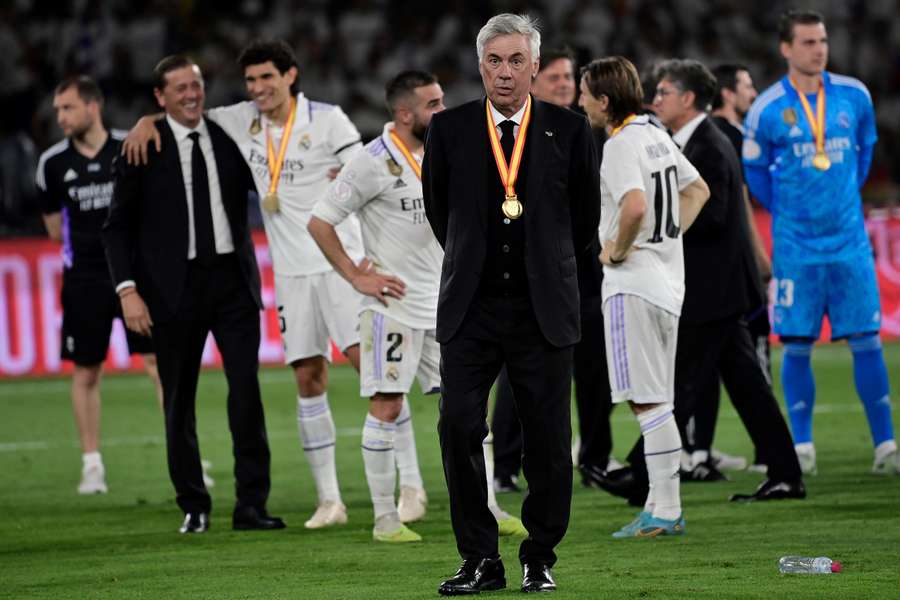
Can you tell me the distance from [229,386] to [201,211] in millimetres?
934

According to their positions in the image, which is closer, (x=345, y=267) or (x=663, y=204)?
(x=663, y=204)

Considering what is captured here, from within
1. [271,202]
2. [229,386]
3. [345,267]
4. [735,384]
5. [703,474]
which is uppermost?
[271,202]

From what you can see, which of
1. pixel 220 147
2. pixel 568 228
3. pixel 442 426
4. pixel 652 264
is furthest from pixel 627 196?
pixel 220 147

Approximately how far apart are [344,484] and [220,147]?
2606 mm

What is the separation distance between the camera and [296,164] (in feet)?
29.3

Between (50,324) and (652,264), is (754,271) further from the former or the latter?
(50,324)

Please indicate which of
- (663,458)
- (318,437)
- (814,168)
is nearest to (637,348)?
(663,458)

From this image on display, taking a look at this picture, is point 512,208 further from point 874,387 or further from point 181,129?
point 874,387

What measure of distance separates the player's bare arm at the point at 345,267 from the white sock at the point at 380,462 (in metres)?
0.70

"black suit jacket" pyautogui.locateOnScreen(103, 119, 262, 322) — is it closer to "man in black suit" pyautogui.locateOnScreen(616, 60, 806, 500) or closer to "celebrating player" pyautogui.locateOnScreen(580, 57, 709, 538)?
"celebrating player" pyautogui.locateOnScreen(580, 57, 709, 538)

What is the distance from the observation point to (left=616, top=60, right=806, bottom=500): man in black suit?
29.5 feet

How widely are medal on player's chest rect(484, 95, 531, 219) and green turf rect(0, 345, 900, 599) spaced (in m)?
1.48

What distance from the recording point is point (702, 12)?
2317 cm

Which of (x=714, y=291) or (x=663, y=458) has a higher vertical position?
(x=714, y=291)
